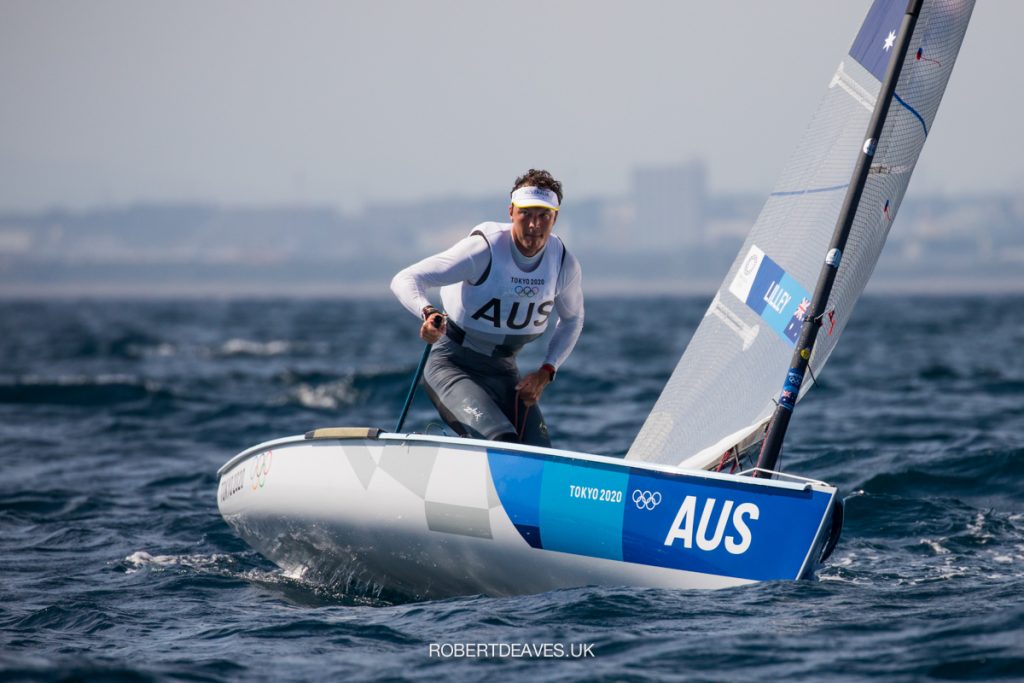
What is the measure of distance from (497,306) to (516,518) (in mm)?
989

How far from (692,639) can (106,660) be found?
2.04 meters

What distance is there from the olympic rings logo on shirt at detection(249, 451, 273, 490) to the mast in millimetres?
2273

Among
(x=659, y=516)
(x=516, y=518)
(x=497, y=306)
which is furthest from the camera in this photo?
(x=497, y=306)

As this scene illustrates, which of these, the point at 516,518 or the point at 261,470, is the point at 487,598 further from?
the point at 261,470

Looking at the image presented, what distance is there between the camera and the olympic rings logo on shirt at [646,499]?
5074mm

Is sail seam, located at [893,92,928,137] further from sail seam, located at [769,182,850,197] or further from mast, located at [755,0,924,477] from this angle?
sail seam, located at [769,182,850,197]

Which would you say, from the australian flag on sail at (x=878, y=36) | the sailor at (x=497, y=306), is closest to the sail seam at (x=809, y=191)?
the australian flag on sail at (x=878, y=36)

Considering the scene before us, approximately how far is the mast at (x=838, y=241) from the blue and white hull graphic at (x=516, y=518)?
57 cm

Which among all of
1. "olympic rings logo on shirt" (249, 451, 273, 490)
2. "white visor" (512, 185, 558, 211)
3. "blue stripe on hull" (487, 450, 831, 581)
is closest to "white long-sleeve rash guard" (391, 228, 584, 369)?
"white visor" (512, 185, 558, 211)

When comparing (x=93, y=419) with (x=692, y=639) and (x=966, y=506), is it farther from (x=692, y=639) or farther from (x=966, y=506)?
(x=692, y=639)

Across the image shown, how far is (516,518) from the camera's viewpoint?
17.4 ft

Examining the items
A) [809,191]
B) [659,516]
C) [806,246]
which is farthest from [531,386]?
[809,191]

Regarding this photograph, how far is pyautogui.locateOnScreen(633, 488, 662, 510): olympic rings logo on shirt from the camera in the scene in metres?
5.07

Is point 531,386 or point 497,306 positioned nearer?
point 497,306
